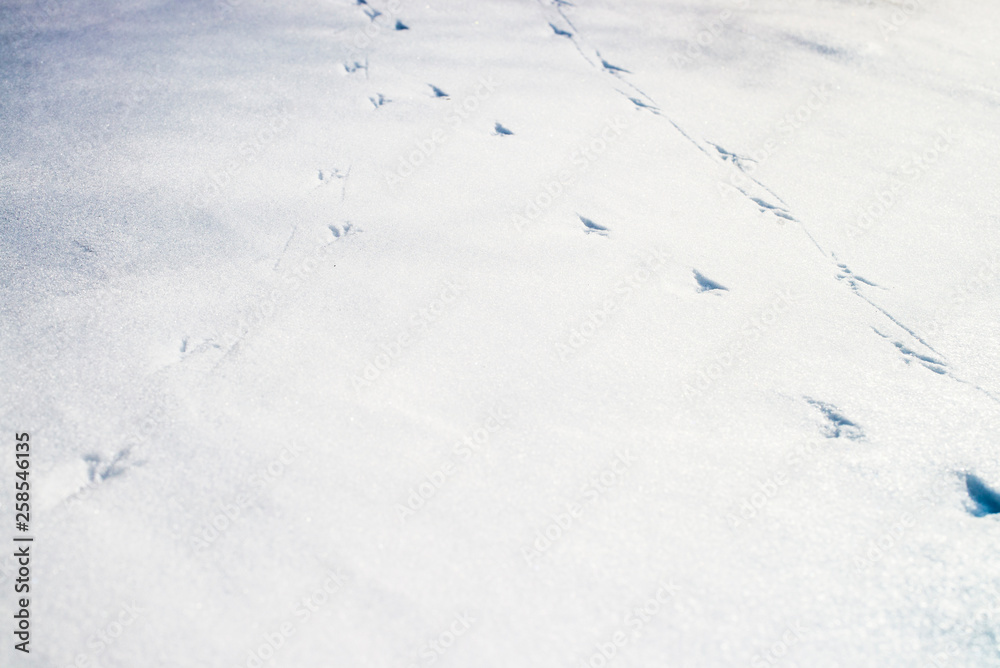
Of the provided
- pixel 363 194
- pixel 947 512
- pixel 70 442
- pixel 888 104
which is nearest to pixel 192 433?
pixel 70 442

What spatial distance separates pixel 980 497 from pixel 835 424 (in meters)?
0.27

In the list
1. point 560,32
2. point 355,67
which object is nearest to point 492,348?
point 355,67

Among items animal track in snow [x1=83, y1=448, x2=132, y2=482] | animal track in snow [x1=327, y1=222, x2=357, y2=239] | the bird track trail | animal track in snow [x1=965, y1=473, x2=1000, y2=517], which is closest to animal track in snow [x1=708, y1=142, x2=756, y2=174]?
the bird track trail

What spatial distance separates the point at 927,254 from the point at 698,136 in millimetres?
764

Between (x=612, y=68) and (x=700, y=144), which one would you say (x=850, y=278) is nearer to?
(x=700, y=144)

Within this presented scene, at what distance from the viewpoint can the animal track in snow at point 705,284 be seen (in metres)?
1.55

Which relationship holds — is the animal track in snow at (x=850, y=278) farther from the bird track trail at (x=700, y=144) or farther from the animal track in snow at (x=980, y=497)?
the animal track in snow at (x=980, y=497)

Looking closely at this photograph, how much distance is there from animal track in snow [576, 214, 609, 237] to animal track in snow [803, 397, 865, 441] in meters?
0.68

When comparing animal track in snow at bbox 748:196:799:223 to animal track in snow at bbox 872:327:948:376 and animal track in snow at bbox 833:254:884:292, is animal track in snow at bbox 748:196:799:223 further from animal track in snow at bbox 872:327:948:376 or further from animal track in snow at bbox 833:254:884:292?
Answer: animal track in snow at bbox 872:327:948:376

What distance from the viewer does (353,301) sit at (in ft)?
4.79

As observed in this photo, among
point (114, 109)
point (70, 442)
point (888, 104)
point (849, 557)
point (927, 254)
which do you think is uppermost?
point (888, 104)

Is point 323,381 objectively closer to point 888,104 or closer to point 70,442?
point 70,442

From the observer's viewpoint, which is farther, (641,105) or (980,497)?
(641,105)

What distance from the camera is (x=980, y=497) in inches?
45.4
